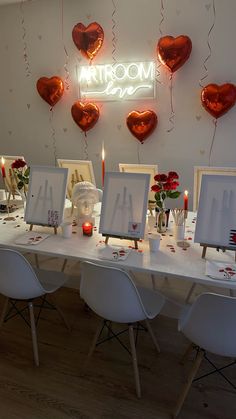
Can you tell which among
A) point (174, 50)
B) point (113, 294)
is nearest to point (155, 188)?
point (113, 294)

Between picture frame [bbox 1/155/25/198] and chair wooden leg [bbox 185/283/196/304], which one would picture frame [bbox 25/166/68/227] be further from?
chair wooden leg [bbox 185/283/196/304]

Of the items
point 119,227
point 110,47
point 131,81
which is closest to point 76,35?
point 110,47

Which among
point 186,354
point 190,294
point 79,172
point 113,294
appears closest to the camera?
point 113,294

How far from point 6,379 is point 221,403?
3.88 ft

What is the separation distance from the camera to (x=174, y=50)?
10.8 feet

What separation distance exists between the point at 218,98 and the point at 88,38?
5.34ft

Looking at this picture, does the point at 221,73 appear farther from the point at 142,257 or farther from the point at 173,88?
the point at 142,257

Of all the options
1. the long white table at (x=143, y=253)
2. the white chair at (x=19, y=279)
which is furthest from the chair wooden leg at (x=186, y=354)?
the white chair at (x=19, y=279)

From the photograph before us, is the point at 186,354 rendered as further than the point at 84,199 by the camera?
No

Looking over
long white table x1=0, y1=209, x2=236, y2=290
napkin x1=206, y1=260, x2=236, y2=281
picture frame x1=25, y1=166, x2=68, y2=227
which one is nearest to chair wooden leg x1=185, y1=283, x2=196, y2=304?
long white table x1=0, y1=209, x2=236, y2=290

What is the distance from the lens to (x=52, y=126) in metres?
4.20

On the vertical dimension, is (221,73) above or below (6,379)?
above

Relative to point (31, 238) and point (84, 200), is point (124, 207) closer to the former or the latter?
point (84, 200)

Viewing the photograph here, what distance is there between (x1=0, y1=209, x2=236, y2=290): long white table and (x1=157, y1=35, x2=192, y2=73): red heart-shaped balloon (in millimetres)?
1992
